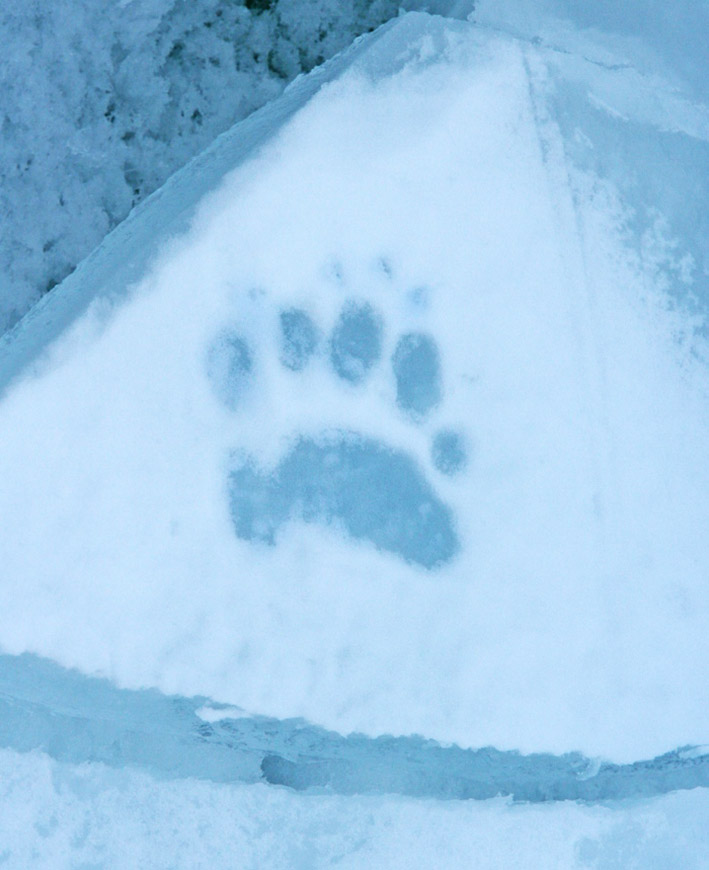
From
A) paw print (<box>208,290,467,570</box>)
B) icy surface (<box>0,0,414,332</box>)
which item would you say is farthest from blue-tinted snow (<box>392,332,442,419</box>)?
icy surface (<box>0,0,414,332</box>)

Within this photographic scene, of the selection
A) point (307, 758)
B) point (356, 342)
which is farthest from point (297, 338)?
point (307, 758)

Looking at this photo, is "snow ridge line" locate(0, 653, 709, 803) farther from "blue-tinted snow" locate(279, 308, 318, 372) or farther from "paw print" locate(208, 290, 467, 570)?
"blue-tinted snow" locate(279, 308, 318, 372)

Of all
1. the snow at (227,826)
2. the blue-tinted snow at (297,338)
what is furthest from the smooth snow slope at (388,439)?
the snow at (227,826)

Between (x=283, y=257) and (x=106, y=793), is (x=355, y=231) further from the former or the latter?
(x=106, y=793)

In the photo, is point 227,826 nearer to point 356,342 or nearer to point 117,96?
point 356,342

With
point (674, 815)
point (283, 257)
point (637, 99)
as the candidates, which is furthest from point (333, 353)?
point (674, 815)

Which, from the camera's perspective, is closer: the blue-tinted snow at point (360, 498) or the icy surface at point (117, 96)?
the blue-tinted snow at point (360, 498)

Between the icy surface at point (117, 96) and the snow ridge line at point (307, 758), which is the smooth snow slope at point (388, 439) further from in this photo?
the icy surface at point (117, 96)
